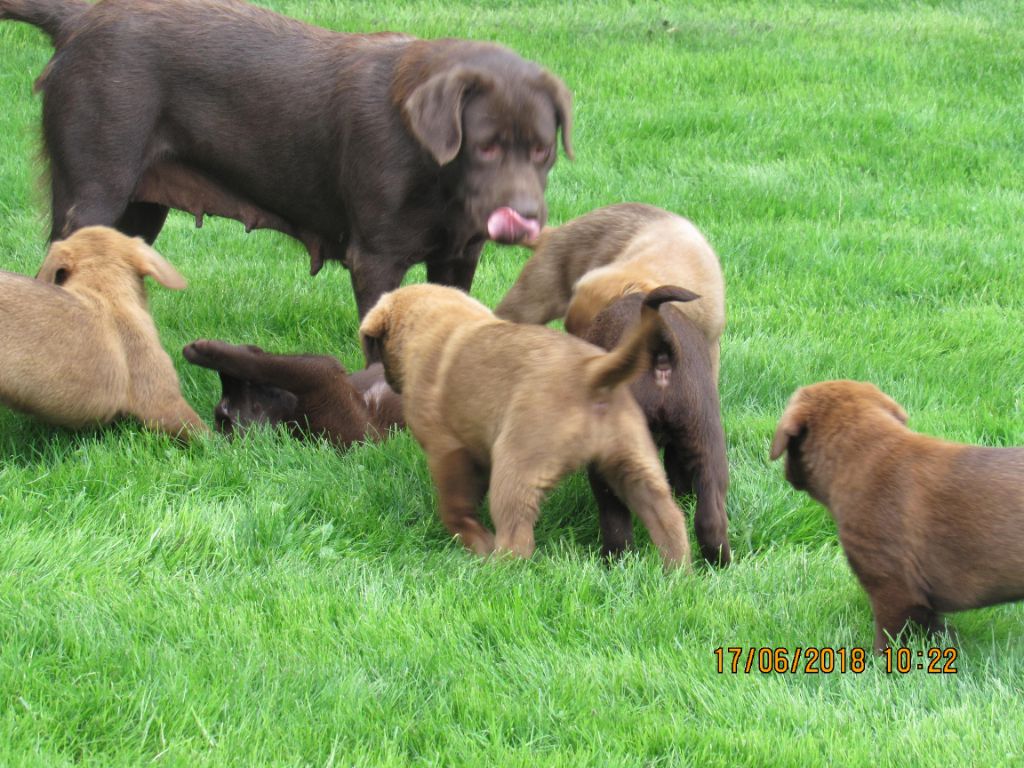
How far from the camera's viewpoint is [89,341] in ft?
16.8

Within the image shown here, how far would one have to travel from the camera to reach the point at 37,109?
34.6ft

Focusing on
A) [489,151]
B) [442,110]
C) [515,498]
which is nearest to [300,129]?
[442,110]

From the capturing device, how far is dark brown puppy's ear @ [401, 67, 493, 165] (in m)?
5.70

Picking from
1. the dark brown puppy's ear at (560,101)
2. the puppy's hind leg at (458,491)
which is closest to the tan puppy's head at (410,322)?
the puppy's hind leg at (458,491)

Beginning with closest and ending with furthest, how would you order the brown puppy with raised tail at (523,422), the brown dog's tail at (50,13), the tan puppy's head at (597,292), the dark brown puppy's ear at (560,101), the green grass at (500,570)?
the green grass at (500,570) < the brown puppy with raised tail at (523,422) < the tan puppy's head at (597,292) < the dark brown puppy's ear at (560,101) < the brown dog's tail at (50,13)

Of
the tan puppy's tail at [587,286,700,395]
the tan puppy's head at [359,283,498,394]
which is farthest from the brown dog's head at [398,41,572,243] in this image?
the tan puppy's tail at [587,286,700,395]

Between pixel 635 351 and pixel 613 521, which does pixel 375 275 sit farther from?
pixel 635 351

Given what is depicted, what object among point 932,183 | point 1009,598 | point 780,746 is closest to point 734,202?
point 932,183

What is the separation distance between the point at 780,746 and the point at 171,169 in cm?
457

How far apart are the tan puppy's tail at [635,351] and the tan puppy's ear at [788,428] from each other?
521 millimetres

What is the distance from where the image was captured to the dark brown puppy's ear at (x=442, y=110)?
570 centimetres

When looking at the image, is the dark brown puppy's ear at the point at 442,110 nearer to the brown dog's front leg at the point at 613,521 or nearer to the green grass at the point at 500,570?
the green grass at the point at 500,570
